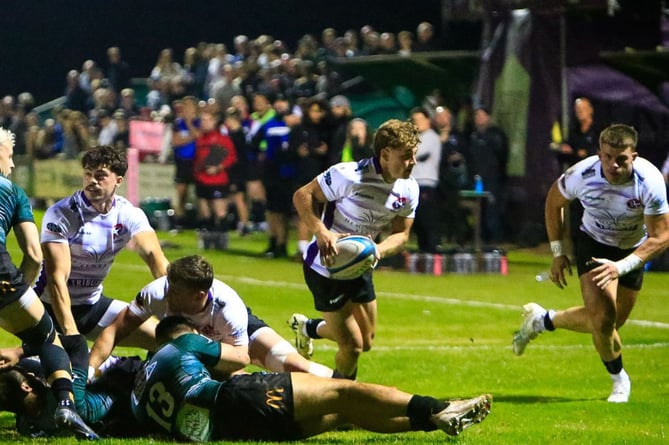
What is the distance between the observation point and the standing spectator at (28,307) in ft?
26.2

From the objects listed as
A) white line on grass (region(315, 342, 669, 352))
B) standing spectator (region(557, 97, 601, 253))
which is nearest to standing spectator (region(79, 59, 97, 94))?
standing spectator (region(557, 97, 601, 253))

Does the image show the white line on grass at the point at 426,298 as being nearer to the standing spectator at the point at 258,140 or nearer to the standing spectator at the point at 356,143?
the standing spectator at the point at 356,143

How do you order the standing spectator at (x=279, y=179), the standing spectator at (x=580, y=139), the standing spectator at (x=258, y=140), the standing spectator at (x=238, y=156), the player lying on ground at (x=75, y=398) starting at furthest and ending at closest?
the standing spectator at (x=238, y=156), the standing spectator at (x=258, y=140), the standing spectator at (x=279, y=179), the standing spectator at (x=580, y=139), the player lying on ground at (x=75, y=398)

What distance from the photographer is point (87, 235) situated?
364 inches

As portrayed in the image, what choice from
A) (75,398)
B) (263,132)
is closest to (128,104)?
(263,132)

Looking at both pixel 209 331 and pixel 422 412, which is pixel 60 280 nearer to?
pixel 209 331

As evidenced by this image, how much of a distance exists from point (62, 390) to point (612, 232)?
4549mm

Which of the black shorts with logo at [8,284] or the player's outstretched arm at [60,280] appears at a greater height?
the black shorts with logo at [8,284]

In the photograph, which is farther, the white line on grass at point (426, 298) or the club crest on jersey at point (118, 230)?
the white line on grass at point (426, 298)

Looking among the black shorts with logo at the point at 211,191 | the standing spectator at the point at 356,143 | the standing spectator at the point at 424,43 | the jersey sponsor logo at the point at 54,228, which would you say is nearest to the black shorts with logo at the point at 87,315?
the jersey sponsor logo at the point at 54,228

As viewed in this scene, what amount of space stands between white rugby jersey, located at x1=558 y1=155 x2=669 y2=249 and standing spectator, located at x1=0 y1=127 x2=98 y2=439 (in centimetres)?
422

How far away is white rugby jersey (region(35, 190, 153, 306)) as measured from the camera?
9.16 m

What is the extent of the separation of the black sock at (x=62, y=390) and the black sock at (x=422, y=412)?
1.98 meters

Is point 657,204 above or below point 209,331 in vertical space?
above
